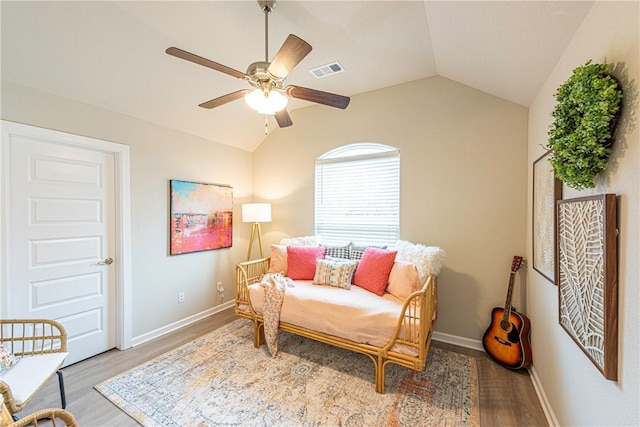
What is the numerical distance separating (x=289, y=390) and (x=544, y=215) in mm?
2368

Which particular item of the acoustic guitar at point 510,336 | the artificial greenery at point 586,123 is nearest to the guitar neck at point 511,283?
the acoustic guitar at point 510,336

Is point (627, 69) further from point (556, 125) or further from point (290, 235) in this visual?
point (290, 235)

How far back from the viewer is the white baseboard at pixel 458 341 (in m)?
2.66

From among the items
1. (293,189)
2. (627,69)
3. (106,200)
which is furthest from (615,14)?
(106,200)

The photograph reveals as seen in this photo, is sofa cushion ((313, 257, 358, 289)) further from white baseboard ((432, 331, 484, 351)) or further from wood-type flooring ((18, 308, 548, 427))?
white baseboard ((432, 331, 484, 351))

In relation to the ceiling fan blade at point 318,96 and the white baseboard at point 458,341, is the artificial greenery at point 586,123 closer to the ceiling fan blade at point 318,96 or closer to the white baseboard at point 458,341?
the ceiling fan blade at point 318,96

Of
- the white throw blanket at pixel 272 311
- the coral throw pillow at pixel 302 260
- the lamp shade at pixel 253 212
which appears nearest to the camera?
the white throw blanket at pixel 272 311

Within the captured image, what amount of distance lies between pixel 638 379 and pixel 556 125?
1.07 meters

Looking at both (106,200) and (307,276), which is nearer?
(106,200)

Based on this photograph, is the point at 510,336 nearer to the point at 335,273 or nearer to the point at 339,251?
the point at 335,273

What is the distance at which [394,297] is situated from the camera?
2.45 m

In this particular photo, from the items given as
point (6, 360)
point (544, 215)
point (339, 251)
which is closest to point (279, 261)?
point (339, 251)

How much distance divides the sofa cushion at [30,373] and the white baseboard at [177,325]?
1.12 metres

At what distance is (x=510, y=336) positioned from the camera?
231cm
